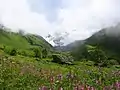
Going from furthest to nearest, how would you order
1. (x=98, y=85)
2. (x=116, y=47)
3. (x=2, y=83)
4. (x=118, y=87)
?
(x=116, y=47) → (x=2, y=83) → (x=98, y=85) → (x=118, y=87)

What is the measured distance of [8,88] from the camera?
424 inches

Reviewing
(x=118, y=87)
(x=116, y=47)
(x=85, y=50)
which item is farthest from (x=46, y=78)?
(x=116, y=47)

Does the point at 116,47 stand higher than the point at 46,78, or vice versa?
the point at 116,47

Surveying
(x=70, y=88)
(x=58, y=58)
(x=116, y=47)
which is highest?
(x=116, y=47)

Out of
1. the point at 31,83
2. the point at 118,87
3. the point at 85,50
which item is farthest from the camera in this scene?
the point at 85,50

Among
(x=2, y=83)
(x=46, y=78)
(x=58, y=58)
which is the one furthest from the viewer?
(x=58, y=58)

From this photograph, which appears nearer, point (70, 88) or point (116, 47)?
point (70, 88)

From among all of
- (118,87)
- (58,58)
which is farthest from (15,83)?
(58,58)

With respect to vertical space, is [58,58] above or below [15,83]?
above

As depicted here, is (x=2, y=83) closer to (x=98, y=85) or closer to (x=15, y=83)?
(x=15, y=83)

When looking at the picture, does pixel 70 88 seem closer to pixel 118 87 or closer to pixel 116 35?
pixel 118 87

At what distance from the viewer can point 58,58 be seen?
220 ft

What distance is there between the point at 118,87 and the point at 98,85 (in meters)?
2.83

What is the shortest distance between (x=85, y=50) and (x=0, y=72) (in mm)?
103564
